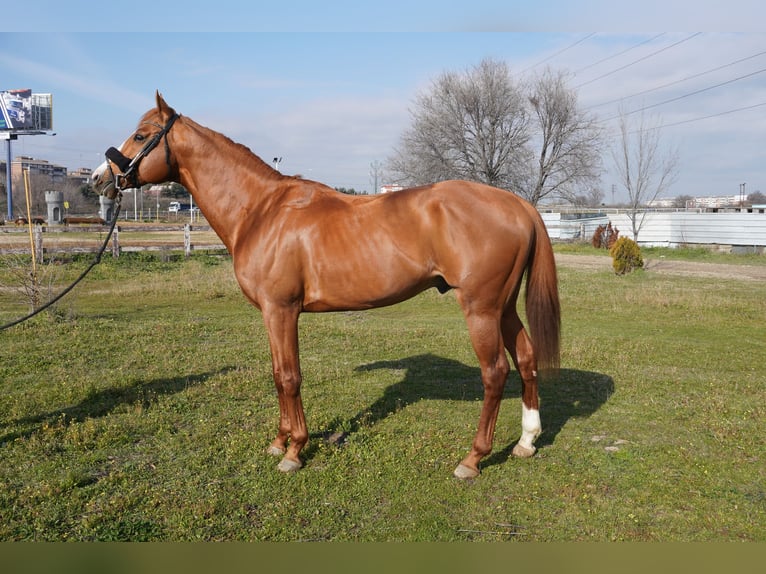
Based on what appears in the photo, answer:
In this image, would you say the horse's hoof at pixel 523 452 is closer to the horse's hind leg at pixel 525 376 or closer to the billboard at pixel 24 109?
the horse's hind leg at pixel 525 376

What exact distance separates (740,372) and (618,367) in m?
1.46

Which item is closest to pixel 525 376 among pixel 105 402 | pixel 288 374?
pixel 288 374

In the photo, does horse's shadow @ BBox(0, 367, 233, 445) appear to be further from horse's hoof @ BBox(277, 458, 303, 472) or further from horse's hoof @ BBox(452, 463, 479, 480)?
horse's hoof @ BBox(452, 463, 479, 480)

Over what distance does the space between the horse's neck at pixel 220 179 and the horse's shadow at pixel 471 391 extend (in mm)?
2055

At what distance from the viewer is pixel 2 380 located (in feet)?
19.7

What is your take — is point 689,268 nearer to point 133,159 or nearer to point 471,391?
point 471,391

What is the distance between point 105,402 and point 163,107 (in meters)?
2.92

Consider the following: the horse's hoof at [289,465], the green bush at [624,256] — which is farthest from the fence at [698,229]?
the horse's hoof at [289,465]

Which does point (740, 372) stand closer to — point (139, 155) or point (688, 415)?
point (688, 415)

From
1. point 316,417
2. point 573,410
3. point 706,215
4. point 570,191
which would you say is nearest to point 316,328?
point 316,417

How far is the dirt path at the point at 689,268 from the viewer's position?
57.4 feet

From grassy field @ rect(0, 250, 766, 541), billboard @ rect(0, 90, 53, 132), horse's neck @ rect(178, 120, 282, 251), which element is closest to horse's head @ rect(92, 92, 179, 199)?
horse's neck @ rect(178, 120, 282, 251)

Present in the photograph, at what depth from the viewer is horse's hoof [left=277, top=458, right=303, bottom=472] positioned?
3.96m

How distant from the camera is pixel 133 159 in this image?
420 cm
